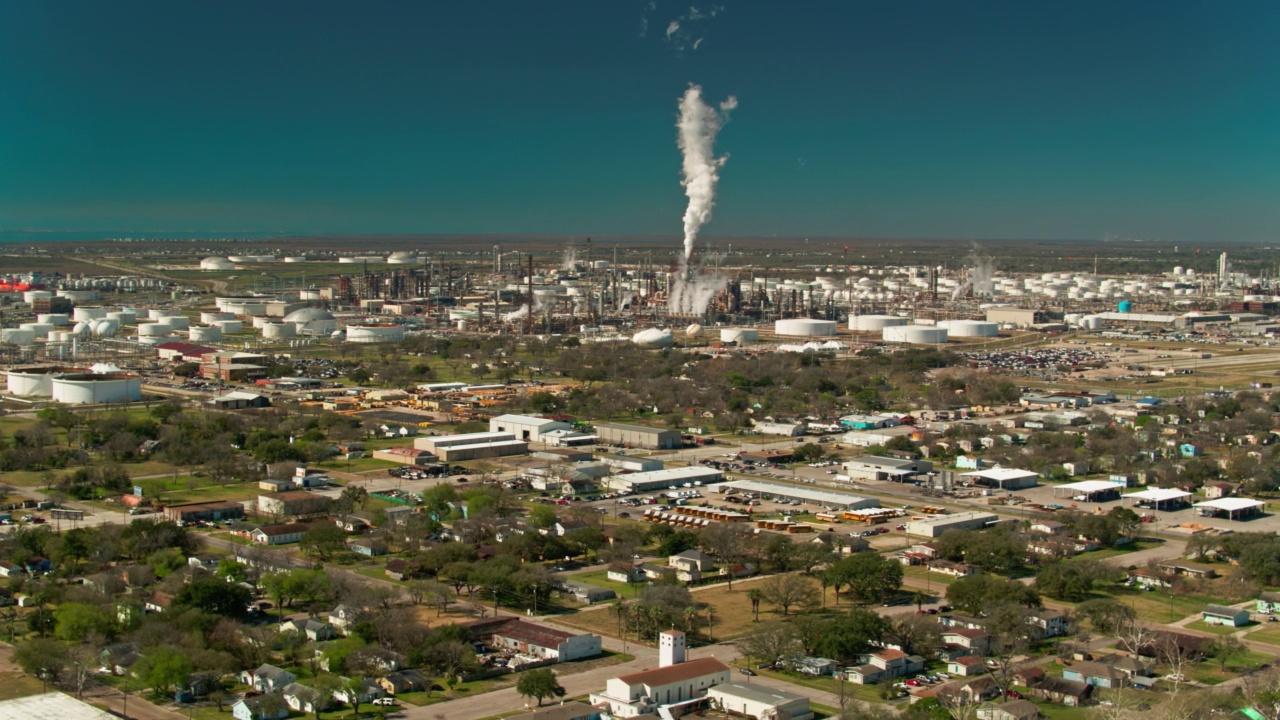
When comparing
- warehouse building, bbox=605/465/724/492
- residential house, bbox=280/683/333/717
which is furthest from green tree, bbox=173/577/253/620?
warehouse building, bbox=605/465/724/492

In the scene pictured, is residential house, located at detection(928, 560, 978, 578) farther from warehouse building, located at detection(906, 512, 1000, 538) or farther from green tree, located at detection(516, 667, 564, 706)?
green tree, located at detection(516, 667, 564, 706)

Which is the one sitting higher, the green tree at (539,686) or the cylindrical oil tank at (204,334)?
the cylindrical oil tank at (204,334)

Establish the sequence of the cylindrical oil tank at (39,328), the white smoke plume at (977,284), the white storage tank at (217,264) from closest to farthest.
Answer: the cylindrical oil tank at (39,328)
the white smoke plume at (977,284)
the white storage tank at (217,264)

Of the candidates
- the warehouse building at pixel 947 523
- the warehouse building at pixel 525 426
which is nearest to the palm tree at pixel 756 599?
the warehouse building at pixel 947 523

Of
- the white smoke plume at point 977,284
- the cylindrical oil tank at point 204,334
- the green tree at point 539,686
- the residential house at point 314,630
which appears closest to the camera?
the green tree at point 539,686

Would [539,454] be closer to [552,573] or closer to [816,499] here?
[816,499]

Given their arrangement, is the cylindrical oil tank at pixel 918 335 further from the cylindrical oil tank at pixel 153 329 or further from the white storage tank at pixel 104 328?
the white storage tank at pixel 104 328
